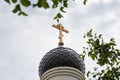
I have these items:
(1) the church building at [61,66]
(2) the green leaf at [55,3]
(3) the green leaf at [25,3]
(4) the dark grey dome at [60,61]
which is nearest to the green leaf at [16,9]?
(3) the green leaf at [25,3]

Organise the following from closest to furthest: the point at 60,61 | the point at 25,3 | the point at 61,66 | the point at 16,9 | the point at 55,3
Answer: the point at 25,3 → the point at 16,9 → the point at 55,3 → the point at 61,66 → the point at 60,61

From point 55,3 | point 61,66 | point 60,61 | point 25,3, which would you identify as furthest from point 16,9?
point 60,61

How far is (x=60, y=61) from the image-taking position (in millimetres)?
19500

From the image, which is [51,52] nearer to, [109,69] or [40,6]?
[109,69]

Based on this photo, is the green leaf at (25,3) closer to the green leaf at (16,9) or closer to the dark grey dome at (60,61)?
the green leaf at (16,9)

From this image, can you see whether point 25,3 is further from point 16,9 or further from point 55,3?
point 55,3

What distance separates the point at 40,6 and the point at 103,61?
2.71 metres

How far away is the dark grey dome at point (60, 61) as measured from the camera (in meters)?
19.4

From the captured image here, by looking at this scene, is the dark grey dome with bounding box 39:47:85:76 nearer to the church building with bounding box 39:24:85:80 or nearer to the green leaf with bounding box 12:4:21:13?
the church building with bounding box 39:24:85:80

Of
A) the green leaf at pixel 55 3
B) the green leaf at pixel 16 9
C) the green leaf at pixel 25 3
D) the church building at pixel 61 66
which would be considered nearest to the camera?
the green leaf at pixel 25 3

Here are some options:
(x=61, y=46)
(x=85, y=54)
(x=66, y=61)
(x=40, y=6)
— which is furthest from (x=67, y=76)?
(x=40, y=6)

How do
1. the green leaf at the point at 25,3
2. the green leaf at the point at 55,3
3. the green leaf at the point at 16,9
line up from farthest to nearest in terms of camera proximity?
the green leaf at the point at 55,3 → the green leaf at the point at 16,9 → the green leaf at the point at 25,3

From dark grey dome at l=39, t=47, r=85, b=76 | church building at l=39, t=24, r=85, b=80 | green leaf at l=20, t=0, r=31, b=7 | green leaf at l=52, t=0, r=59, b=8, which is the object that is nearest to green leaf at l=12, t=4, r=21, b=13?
green leaf at l=20, t=0, r=31, b=7

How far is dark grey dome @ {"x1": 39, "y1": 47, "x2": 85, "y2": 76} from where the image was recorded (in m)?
→ 19.4
